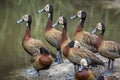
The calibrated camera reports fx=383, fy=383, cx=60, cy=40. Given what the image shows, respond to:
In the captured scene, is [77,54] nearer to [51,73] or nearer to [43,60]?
[43,60]

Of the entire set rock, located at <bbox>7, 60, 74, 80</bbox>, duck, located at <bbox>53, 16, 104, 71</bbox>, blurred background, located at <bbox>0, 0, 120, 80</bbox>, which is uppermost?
duck, located at <bbox>53, 16, 104, 71</bbox>

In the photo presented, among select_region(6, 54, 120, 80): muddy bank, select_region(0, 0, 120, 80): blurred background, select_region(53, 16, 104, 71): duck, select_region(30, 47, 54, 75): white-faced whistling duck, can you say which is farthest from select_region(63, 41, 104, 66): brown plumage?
select_region(0, 0, 120, 80): blurred background

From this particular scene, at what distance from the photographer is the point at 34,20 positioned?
1800 cm

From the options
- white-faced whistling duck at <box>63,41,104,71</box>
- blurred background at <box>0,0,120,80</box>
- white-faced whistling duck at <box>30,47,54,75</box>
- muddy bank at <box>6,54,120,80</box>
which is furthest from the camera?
blurred background at <box>0,0,120,80</box>

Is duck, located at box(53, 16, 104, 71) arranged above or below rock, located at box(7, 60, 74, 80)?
above

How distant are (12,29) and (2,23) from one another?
4.27 feet

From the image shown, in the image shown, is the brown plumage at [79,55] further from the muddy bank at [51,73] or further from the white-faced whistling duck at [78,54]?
the muddy bank at [51,73]

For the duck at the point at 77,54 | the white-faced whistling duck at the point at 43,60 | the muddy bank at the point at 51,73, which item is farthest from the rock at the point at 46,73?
the duck at the point at 77,54

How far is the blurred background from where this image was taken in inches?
468

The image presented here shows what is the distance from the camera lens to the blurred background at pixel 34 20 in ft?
39.0

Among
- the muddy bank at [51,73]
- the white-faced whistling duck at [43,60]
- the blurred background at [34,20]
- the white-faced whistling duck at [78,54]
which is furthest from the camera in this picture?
the blurred background at [34,20]

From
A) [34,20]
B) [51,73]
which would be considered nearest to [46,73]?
[51,73]

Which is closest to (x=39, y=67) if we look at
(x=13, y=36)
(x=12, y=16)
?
(x=13, y=36)

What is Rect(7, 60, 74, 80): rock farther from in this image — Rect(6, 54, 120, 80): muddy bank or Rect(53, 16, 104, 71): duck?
Rect(53, 16, 104, 71): duck
